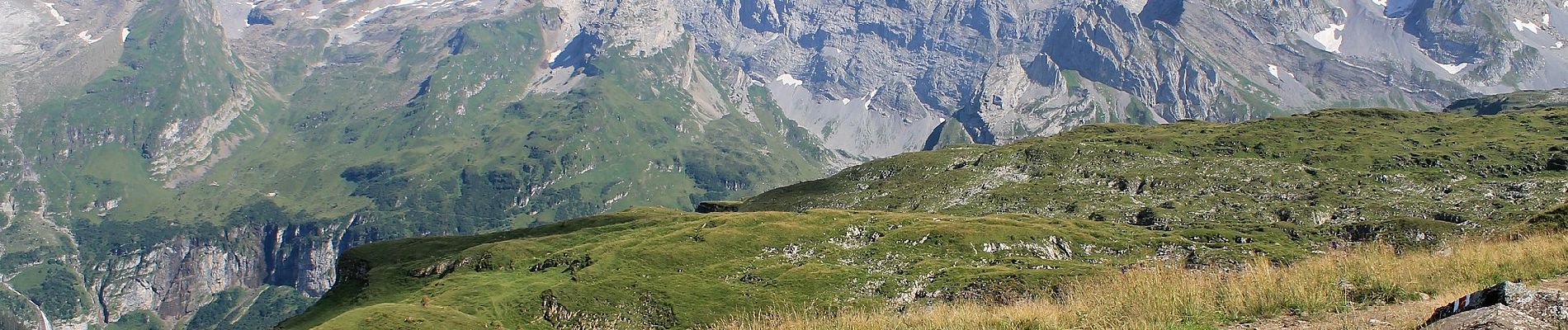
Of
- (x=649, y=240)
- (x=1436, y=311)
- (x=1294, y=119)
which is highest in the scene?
(x=1436, y=311)

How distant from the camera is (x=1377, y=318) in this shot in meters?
14.6

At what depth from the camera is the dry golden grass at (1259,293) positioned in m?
15.5

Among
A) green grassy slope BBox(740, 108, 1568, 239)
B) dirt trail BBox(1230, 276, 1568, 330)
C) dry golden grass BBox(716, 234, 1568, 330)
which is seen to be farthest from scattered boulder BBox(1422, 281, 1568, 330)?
green grassy slope BBox(740, 108, 1568, 239)

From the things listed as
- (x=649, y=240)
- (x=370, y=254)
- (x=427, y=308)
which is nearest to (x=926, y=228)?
(x=649, y=240)

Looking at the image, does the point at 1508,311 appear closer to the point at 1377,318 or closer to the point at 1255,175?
the point at 1377,318

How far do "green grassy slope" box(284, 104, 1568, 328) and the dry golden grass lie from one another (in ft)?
24.1

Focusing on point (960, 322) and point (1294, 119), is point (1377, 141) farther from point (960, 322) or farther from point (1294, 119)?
point (960, 322)

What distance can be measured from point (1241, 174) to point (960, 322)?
137 meters

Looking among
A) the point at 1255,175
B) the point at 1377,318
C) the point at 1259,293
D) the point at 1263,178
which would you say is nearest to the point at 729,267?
the point at 1259,293

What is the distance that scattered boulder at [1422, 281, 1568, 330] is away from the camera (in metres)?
11.2

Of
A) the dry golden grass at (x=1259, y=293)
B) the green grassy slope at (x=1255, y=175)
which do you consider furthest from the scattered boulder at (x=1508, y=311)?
the green grassy slope at (x=1255, y=175)

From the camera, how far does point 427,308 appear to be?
64062 millimetres

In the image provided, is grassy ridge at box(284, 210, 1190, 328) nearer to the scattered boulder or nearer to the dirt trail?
the dirt trail

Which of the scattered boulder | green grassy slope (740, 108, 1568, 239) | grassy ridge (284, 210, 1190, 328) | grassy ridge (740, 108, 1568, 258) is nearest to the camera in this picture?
the scattered boulder
